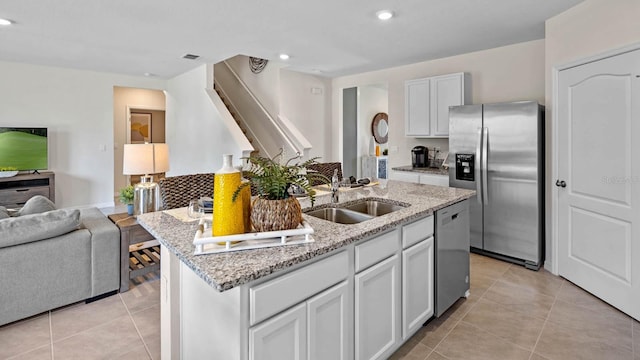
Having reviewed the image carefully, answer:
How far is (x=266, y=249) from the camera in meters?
1.35

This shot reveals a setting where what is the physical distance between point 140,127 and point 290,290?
834 centimetres

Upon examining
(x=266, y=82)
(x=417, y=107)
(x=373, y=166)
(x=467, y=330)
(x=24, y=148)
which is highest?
(x=266, y=82)

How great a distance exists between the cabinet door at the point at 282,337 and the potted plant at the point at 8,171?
605 cm

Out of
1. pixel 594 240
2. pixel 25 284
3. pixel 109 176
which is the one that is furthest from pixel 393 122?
pixel 109 176

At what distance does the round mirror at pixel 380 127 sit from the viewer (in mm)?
7676

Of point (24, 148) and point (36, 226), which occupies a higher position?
point (24, 148)

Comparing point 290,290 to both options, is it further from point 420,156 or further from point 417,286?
point 420,156

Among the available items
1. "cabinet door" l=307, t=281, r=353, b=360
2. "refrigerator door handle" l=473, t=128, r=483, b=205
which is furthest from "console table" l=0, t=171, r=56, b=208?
"refrigerator door handle" l=473, t=128, r=483, b=205

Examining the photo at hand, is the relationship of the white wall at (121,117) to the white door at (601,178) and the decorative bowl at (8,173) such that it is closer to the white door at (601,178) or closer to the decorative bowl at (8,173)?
the decorative bowl at (8,173)

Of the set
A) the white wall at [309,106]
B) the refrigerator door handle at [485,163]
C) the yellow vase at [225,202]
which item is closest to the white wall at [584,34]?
the refrigerator door handle at [485,163]

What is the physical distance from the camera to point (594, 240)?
2822mm

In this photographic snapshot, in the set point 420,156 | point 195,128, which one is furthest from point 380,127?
point 195,128

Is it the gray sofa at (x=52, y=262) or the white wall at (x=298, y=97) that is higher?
the white wall at (x=298, y=97)

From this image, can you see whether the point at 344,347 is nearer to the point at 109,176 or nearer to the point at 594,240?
the point at 594,240
